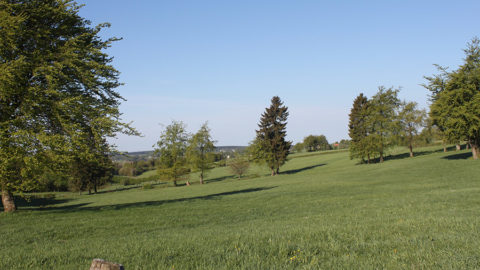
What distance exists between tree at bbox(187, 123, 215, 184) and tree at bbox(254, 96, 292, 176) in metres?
11.6

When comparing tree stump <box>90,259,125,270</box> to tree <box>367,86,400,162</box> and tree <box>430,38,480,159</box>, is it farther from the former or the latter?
tree <box>367,86,400,162</box>

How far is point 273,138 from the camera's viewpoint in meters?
63.7

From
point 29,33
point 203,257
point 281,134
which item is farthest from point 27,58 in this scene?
point 281,134

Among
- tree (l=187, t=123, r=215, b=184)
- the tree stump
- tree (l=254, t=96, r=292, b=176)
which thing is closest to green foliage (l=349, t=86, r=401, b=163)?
tree (l=254, t=96, r=292, b=176)

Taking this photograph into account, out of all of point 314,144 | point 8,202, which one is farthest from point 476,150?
point 314,144

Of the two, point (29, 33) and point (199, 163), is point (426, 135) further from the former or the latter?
point (29, 33)

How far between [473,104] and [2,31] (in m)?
44.8

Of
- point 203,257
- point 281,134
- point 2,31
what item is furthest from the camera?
point 281,134

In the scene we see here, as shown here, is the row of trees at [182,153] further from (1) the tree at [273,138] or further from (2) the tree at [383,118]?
(2) the tree at [383,118]

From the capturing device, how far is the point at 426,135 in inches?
2263

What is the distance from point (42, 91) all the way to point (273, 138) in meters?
53.2

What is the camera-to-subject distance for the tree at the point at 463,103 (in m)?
33.9

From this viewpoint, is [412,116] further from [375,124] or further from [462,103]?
[462,103]

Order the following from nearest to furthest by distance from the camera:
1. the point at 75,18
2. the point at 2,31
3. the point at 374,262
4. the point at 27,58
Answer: the point at 374,262, the point at 2,31, the point at 27,58, the point at 75,18
